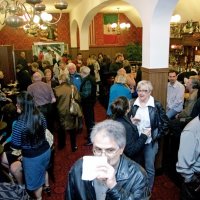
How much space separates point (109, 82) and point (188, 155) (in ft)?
20.1

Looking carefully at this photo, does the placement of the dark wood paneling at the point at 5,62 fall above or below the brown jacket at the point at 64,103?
above

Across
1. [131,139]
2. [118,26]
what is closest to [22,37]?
[118,26]

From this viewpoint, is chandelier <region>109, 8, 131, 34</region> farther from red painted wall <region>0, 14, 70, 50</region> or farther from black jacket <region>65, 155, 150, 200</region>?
black jacket <region>65, 155, 150, 200</region>

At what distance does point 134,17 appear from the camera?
1406 cm

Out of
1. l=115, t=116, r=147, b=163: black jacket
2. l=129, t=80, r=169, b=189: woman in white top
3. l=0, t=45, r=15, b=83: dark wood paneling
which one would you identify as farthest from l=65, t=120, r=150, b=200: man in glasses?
l=0, t=45, r=15, b=83: dark wood paneling

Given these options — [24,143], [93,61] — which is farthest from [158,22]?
[93,61]

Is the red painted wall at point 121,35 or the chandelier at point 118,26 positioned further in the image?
the red painted wall at point 121,35

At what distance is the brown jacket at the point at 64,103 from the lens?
474 centimetres

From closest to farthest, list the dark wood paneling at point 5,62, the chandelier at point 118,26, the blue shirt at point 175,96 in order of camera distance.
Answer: the blue shirt at point 175,96, the dark wood paneling at point 5,62, the chandelier at point 118,26

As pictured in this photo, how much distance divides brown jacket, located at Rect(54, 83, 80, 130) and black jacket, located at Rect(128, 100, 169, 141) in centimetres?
163

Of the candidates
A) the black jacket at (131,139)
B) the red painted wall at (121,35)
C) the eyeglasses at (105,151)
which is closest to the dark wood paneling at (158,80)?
the black jacket at (131,139)

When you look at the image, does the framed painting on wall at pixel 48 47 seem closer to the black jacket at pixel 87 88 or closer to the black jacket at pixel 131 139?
the black jacket at pixel 87 88

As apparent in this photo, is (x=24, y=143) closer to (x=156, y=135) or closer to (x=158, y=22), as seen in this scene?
(x=156, y=135)

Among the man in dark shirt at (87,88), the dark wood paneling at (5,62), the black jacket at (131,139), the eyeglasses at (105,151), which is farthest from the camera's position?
the dark wood paneling at (5,62)
